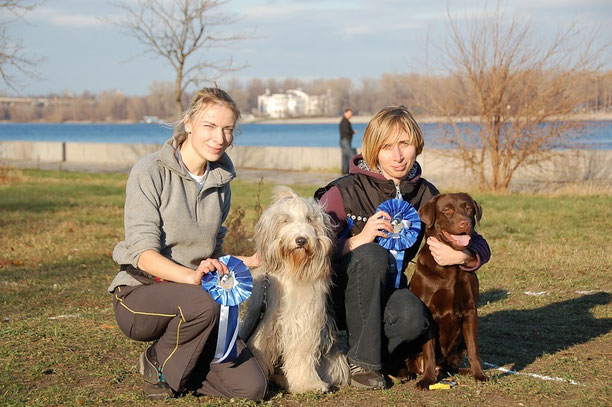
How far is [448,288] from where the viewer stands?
4.65 metres

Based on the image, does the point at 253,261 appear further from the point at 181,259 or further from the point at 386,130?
the point at 386,130

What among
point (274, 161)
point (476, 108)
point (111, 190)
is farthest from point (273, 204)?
point (274, 161)

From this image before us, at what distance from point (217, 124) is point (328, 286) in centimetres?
121

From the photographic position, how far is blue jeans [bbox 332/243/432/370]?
4.57 m

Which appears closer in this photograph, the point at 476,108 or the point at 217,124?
the point at 217,124

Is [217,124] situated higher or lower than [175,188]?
higher

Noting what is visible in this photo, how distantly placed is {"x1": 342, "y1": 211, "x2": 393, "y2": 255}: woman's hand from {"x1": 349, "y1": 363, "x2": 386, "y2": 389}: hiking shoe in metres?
0.77

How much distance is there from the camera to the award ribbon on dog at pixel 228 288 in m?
4.19

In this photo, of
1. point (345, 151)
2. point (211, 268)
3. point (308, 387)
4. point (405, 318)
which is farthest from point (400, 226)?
point (345, 151)

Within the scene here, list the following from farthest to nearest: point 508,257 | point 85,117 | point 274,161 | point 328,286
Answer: point 85,117, point 274,161, point 508,257, point 328,286

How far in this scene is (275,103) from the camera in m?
94.9

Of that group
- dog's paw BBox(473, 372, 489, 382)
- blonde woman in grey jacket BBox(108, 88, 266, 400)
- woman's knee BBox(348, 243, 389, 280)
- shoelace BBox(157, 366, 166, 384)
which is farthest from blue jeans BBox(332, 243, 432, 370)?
shoelace BBox(157, 366, 166, 384)

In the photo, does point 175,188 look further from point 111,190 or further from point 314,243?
point 111,190

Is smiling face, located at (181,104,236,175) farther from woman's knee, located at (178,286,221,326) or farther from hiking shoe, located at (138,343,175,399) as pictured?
hiking shoe, located at (138,343,175,399)
